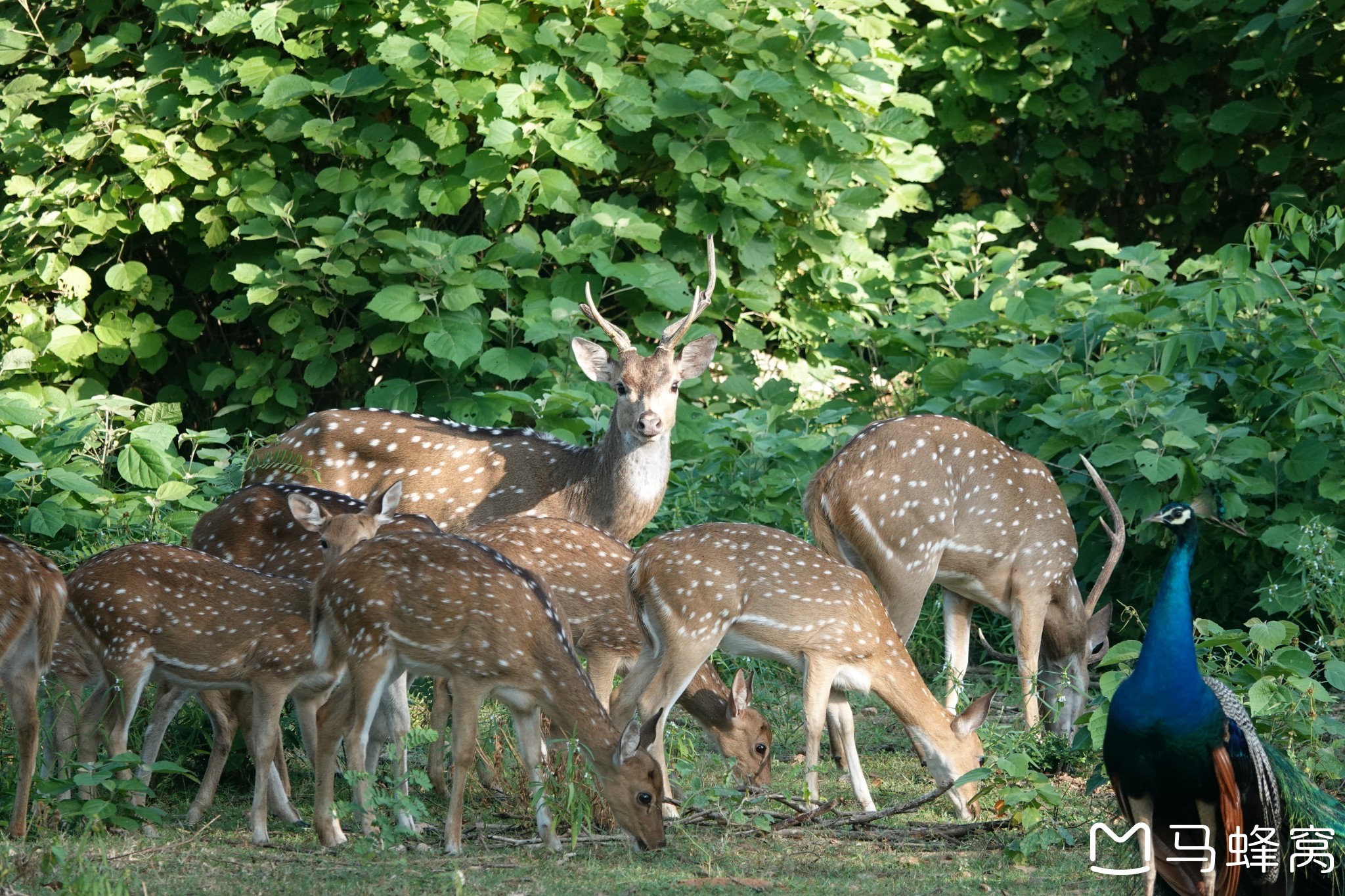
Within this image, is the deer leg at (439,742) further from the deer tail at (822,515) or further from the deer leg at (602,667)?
the deer tail at (822,515)

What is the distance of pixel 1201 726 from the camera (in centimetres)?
446

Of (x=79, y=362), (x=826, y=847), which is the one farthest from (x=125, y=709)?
(x=79, y=362)

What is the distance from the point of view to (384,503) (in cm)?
663

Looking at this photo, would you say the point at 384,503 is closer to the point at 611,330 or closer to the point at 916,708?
the point at 611,330

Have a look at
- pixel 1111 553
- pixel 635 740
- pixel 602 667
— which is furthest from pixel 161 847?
pixel 1111 553

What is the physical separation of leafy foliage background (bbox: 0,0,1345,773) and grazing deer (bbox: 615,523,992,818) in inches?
90.8

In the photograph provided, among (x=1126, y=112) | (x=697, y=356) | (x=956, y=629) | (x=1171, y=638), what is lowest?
(x=956, y=629)

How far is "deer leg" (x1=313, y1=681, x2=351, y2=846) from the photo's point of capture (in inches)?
214

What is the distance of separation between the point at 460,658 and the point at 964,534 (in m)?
2.85

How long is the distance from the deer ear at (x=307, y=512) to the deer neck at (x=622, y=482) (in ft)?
5.63

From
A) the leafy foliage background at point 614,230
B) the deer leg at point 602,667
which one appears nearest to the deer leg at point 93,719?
the deer leg at point 602,667

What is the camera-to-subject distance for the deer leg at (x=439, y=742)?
19.9 feet

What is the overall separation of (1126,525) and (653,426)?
2515 mm

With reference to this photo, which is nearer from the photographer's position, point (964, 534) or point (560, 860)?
point (560, 860)
